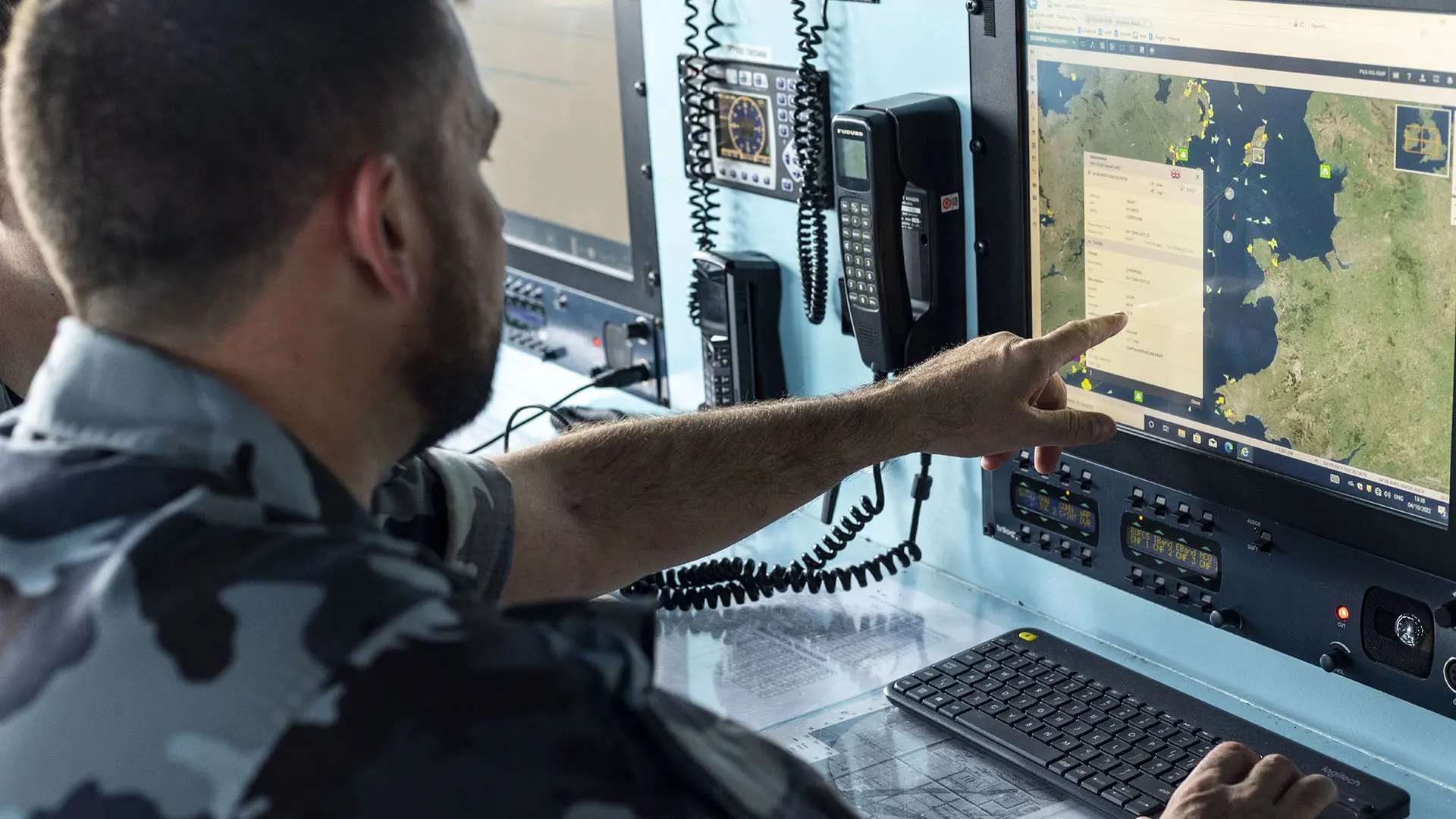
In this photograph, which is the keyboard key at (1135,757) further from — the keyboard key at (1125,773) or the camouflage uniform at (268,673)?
the camouflage uniform at (268,673)

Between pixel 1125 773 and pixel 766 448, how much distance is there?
0.42 metres

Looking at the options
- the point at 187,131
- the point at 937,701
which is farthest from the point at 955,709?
the point at 187,131

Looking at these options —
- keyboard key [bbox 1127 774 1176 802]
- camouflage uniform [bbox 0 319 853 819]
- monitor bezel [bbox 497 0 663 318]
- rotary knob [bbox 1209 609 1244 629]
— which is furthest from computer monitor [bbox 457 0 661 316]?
camouflage uniform [bbox 0 319 853 819]

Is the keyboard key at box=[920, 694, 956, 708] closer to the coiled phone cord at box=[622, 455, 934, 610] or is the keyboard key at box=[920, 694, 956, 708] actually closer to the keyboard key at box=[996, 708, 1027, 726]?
the keyboard key at box=[996, 708, 1027, 726]

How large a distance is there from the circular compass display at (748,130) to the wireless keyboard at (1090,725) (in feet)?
2.20

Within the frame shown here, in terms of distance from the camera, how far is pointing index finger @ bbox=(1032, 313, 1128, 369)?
1.36 m

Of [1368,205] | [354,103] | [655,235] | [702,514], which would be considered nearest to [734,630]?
[702,514]

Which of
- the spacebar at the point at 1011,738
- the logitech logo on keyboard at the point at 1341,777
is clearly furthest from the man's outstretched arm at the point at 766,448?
the logitech logo on keyboard at the point at 1341,777

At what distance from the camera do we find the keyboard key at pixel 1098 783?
1230mm

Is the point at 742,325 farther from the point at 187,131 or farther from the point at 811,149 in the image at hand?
the point at 187,131

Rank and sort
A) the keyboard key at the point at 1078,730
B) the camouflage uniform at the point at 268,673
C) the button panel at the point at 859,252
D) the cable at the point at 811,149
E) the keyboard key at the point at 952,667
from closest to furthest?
the camouflage uniform at the point at 268,673 < the keyboard key at the point at 1078,730 < the keyboard key at the point at 952,667 < the button panel at the point at 859,252 < the cable at the point at 811,149

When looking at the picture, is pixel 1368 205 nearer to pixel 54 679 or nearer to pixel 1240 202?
pixel 1240 202

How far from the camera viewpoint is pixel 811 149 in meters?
1.73

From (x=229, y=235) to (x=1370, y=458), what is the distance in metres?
0.89
